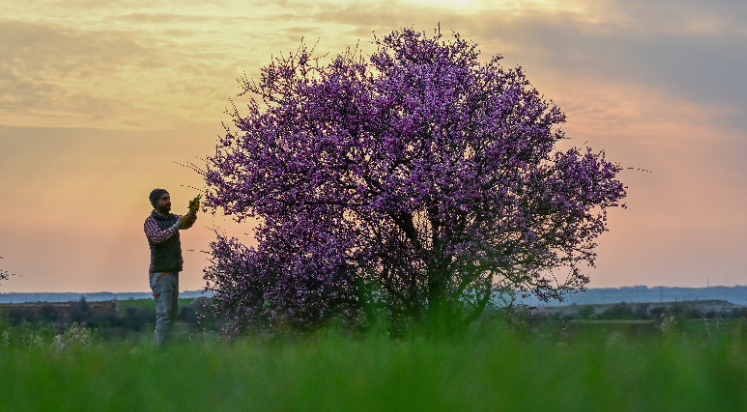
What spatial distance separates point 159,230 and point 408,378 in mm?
11022

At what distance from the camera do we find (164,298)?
13031 millimetres

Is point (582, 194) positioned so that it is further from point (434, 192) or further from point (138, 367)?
point (138, 367)

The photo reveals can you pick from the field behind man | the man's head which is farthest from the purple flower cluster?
the field behind man

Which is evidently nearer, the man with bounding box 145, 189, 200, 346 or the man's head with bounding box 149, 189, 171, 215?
the man with bounding box 145, 189, 200, 346

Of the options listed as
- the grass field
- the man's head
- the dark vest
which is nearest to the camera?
the grass field

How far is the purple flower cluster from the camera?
56.5ft

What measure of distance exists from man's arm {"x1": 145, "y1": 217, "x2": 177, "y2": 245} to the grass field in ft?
30.0

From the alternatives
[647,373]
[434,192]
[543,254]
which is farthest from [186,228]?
[647,373]

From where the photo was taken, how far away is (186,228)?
13.3m

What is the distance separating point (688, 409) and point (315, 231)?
1500 centimetres

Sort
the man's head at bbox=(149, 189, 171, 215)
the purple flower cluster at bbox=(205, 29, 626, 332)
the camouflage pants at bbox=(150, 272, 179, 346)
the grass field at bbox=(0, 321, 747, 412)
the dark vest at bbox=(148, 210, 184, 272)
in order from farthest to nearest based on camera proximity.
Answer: the purple flower cluster at bbox=(205, 29, 626, 332), the man's head at bbox=(149, 189, 171, 215), the dark vest at bbox=(148, 210, 184, 272), the camouflage pants at bbox=(150, 272, 179, 346), the grass field at bbox=(0, 321, 747, 412)

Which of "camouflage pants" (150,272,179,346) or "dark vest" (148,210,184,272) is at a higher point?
"dark vest" (148,210,184,272)

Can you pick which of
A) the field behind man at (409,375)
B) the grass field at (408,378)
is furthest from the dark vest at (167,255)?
the grass field at (408,378)

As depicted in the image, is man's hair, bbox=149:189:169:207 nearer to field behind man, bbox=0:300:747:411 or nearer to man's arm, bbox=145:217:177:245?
man's arm, bbox=145:217:177:245
